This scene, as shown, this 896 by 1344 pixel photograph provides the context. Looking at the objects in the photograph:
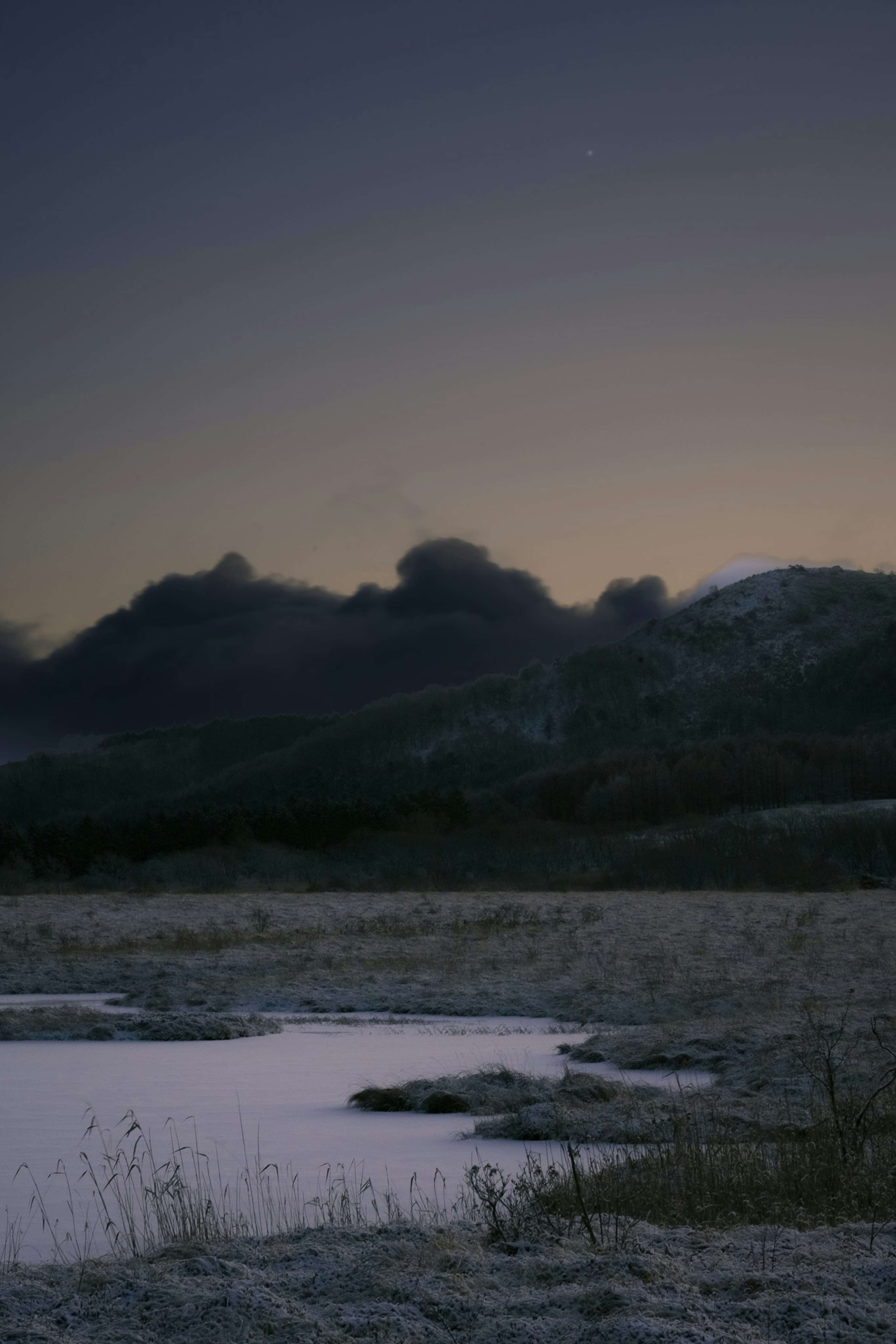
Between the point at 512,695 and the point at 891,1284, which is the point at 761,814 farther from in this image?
the point at 512,695

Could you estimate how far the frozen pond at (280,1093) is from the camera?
29.3 ft

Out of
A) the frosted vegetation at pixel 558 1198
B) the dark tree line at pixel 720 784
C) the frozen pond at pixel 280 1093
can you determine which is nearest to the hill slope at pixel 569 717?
the dark tree line at pixel 720 784

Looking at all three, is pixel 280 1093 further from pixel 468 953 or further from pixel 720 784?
pixel 720 784

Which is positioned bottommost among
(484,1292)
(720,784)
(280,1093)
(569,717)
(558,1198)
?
(720,784)

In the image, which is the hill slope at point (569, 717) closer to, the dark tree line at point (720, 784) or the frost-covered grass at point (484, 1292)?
the dark tree line at point (720, 784)

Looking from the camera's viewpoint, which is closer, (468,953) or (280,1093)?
(280,1093)

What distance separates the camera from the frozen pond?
29.3 feet

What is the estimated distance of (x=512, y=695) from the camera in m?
189

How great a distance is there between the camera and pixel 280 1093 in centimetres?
1212

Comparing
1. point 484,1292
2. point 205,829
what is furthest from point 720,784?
point 484,1292

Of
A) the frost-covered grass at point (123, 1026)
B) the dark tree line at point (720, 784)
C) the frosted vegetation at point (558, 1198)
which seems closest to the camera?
the frosted vegetation at point (558, 1198)

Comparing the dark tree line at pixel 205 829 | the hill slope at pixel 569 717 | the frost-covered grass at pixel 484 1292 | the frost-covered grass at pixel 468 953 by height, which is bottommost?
the frost-covered grass at pixel 468 953

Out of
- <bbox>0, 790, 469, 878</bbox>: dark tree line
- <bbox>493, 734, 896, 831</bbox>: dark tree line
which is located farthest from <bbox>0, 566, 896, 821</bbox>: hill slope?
<bbox>0, 790, 469, 878</bbox>: dark tree line

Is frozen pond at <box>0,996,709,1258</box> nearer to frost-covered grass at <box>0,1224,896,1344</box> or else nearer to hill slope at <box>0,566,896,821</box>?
frost-covered grass at <box>0,1224,896,1344</box>
